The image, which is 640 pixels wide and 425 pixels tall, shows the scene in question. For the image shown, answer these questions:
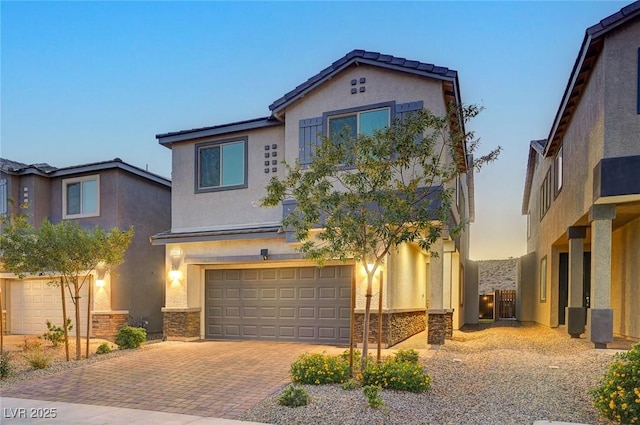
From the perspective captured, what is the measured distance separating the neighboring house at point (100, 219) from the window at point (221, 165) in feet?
11.4

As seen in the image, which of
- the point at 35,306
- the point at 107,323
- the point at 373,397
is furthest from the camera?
the point at 35,306

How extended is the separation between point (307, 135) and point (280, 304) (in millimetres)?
4806

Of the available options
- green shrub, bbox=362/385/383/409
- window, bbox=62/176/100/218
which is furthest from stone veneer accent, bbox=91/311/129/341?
green shrub, bbox=362/385/383/409

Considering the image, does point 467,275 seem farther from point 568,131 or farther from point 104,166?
point 104,166

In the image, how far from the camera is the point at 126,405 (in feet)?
22.2

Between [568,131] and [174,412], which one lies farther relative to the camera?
[568,131]

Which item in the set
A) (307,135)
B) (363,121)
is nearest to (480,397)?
(363,121)

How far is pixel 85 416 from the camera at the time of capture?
6.25 metres

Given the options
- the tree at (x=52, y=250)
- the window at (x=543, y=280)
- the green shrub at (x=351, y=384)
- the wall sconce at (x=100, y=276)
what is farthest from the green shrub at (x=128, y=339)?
the window at (x=543, y=280)

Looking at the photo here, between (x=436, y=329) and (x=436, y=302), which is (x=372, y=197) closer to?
(x=436, y=302)

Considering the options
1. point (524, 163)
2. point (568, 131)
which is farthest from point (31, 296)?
point (524, 163)

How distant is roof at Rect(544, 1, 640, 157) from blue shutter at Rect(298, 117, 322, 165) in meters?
6.28

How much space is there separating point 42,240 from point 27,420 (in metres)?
5.24

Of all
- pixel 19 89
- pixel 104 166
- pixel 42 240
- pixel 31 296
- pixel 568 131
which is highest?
pixel 19 89
